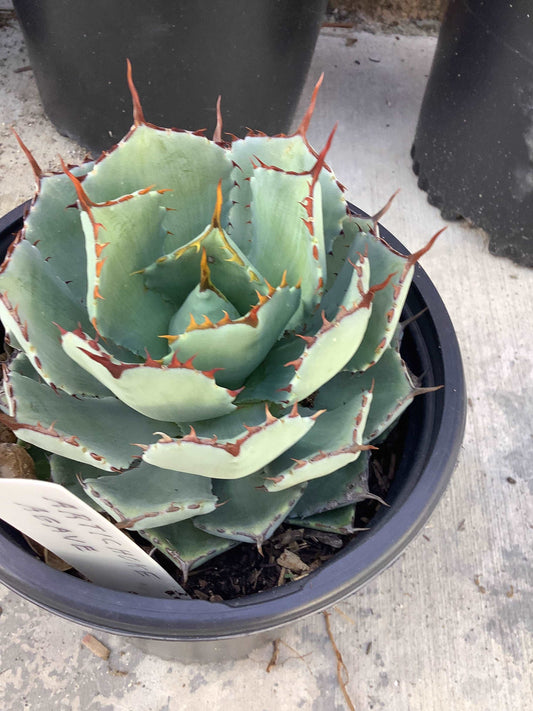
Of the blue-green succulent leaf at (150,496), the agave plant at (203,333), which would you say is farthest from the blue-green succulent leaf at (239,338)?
the blue-green succulent leaf at (150,496)

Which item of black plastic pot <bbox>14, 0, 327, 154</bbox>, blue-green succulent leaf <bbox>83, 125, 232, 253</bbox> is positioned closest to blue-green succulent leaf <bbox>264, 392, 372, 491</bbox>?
blue-green succulent leaf <bbox>83, 125, 232, 253</bbox>

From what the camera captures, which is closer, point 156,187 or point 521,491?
point 156,187

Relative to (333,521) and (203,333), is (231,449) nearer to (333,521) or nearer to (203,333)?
(203,333)

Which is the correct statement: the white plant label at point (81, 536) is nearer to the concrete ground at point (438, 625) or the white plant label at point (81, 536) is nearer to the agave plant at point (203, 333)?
the agave plant at point (203, 333)

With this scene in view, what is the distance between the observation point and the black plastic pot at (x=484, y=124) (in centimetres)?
122

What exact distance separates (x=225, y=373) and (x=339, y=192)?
0.22m

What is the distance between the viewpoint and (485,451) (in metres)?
1.21

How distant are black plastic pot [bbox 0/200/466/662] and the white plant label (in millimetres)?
28

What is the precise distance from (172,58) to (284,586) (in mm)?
1050

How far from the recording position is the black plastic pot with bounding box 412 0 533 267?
4.00 ft

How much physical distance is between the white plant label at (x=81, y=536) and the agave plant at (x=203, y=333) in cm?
3

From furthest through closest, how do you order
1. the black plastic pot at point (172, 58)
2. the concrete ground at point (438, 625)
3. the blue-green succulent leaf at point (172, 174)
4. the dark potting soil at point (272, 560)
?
the black plastic pot at point (172, 58) → the concrete ground at point (438, 625) → the dark potting soil at point (272, 560) → the blue-green succulent leaf at point (172, 174)

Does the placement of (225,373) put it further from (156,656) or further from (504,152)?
(504,152)

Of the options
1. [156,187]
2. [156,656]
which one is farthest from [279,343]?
[156,656]
